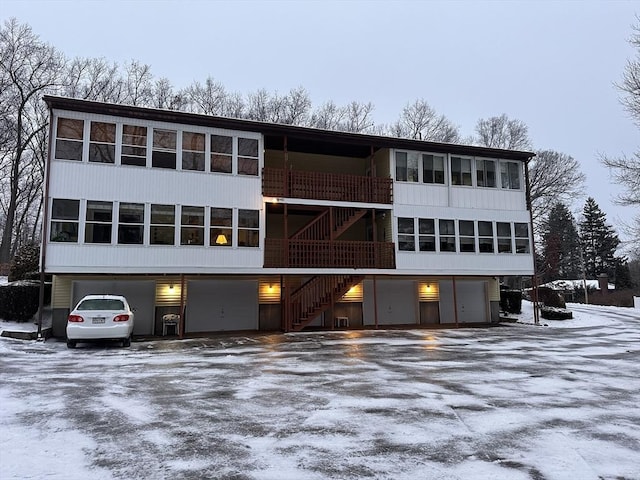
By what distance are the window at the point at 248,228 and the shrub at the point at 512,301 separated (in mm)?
15438

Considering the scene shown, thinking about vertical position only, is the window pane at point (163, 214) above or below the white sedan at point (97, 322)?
above

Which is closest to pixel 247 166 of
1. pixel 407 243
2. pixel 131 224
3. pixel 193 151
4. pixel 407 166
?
pixel 193 151

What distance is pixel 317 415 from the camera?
6.54 meters

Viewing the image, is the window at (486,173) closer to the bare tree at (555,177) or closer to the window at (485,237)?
the window at (485,237)

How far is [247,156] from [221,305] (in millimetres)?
6401

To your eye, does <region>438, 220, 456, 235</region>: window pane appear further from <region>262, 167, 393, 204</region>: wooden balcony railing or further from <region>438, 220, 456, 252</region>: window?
<region>262, 167, 393, 204</region>: wooden balcony railing

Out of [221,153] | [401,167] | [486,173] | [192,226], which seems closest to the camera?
[192,226]

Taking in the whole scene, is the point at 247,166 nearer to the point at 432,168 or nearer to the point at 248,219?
the point at 248,219

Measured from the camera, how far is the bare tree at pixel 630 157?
74.9 ft

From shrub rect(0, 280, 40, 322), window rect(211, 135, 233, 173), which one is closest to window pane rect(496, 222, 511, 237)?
window rect(211, 135, 233, 173)

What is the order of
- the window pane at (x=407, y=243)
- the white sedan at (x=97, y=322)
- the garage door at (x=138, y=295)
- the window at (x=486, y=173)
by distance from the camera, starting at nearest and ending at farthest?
the white sedan at (x=97, y=322) < the garage door at (x=138, y=295) < the window pane at (x=407, y=243) < the window at (x=486, y=173)

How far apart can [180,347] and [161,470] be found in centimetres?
1034

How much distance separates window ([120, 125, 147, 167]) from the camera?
55.1 ft

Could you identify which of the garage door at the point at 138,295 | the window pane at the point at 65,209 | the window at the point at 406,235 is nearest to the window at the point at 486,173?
the window at the point at 406,235
